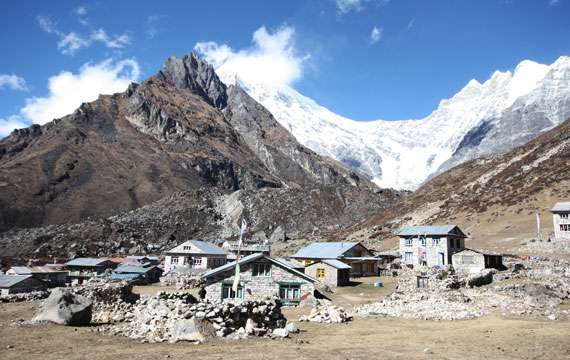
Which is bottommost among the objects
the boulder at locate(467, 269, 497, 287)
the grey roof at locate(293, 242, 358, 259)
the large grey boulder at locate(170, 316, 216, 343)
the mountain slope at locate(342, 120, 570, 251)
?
the large grey boulder at locate(170, 316, 216, 343)

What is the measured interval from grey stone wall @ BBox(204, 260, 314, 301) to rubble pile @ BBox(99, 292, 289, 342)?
18.2m

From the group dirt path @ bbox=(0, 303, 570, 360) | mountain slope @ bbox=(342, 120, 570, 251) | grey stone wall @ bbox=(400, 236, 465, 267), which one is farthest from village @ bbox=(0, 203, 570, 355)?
mountain slope @ bbox=(342, 120, 570, 251)

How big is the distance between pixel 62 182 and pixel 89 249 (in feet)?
283

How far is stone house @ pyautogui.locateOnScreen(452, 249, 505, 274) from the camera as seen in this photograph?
55250mm

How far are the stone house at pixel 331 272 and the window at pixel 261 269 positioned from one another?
12813 millimetres

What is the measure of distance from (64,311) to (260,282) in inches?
806

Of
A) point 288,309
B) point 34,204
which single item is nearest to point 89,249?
point 34,204

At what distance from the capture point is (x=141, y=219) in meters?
146

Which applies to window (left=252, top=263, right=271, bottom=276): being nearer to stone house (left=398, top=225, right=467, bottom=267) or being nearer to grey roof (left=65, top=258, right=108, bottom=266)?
stone house (left=398, top=225, right=467, bottom=267)

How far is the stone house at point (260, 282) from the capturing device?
4179 cm

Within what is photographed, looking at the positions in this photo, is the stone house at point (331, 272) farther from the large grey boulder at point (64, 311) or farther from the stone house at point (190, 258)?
the large grey boulder at point (64, 311)

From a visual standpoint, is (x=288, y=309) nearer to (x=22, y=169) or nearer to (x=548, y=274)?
(x=548, y=274)

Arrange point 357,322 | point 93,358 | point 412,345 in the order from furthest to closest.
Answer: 1. point 357,322
2. point 412,345
3. point 93,358

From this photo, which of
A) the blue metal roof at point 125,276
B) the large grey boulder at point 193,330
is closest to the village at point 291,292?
the large grey boulder at point 193,330
